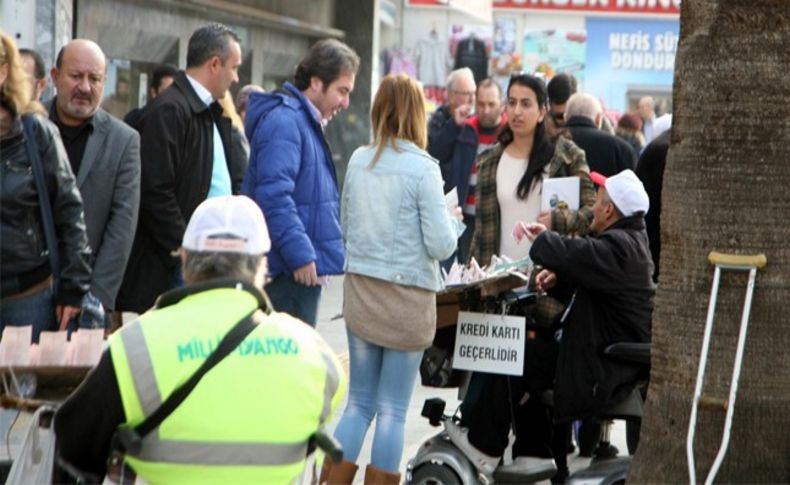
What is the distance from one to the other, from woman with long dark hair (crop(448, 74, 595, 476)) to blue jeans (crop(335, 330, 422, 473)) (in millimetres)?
403

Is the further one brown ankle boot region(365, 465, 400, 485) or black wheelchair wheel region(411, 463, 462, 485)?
black wheelchair wheel region(411, 463, 462, 485)

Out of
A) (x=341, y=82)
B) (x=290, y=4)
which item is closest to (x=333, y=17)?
(x=290, y=4)

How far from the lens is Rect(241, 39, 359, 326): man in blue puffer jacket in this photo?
7324 millimetres

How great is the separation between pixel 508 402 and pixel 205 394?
3.84 m

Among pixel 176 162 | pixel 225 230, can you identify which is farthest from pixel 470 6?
pixel 225 230

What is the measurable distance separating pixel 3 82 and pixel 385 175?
1.71 m

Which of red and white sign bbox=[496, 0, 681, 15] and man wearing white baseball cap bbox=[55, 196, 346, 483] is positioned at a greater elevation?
red and white sign bbox=[496, 0, 681, 15]

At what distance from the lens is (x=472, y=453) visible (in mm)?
7590

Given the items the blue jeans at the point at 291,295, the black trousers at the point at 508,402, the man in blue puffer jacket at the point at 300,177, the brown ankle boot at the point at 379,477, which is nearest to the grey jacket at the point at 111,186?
the man in blue puffer jacket at the point at 300,177

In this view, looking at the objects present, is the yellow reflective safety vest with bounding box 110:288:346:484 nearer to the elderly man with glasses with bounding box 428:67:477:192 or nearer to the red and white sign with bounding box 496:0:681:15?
the elderly man with glasses with bounding box 428:67:477:192

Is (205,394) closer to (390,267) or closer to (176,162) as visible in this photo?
(390,267)

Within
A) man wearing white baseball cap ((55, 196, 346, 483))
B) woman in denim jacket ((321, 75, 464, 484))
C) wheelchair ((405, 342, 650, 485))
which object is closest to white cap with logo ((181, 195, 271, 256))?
man wearing white baseball cap ((55, 196, 346, 483))

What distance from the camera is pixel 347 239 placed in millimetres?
7434

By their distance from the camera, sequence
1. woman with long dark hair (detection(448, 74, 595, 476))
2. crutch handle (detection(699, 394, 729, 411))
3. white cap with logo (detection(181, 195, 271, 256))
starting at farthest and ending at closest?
woman with long dark hair (detection(448, 74, 595, 476)) → crutch handle (detection(699, 394, 729, 411)) → white cap with logo (detection(181, 195, 271, 256))
